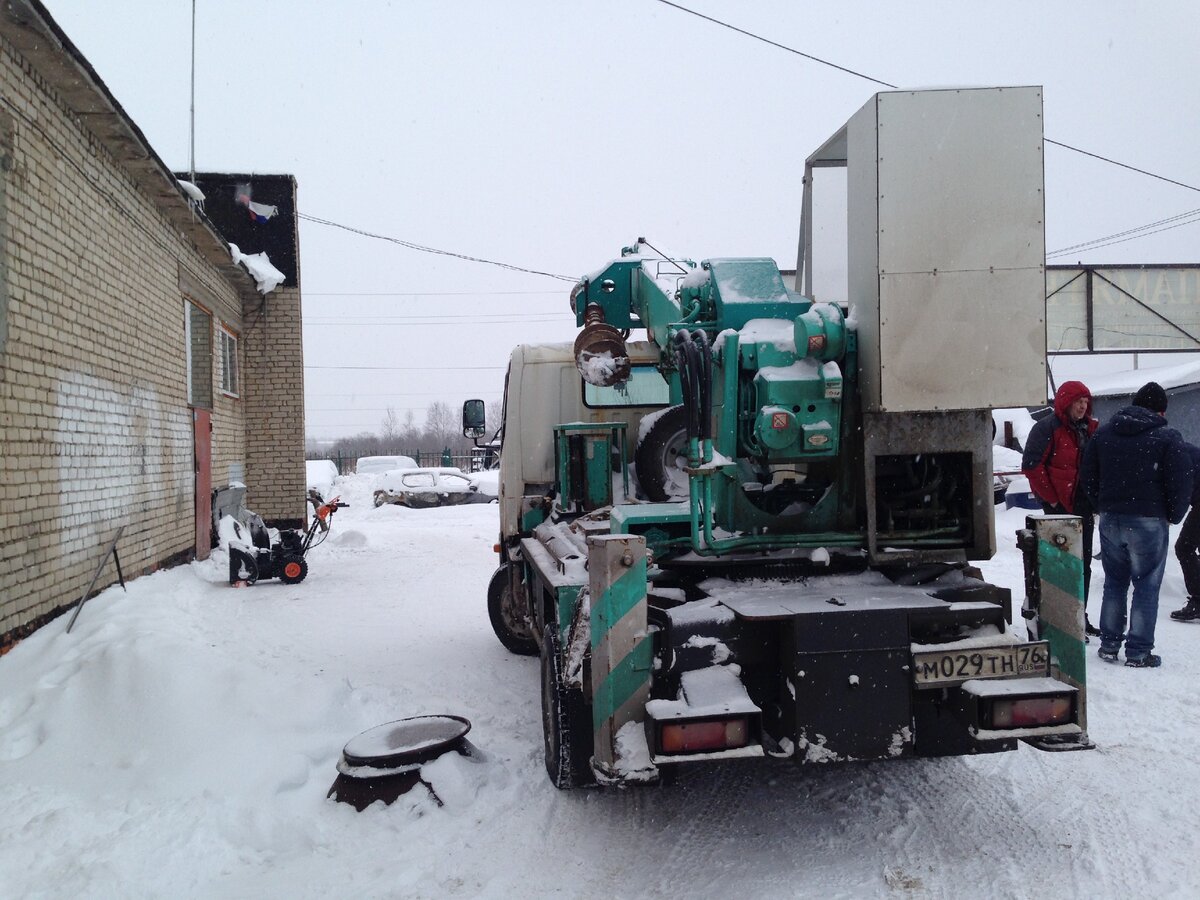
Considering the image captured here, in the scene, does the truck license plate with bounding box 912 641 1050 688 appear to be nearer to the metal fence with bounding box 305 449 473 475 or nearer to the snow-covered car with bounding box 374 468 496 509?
the snow-covered car with bounding box 374 468 496 509

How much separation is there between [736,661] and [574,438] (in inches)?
116

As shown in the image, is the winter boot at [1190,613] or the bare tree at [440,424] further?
the bare tree at [440,424]

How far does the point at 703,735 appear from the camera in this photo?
10.1ft

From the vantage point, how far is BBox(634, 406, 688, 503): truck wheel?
576 cm

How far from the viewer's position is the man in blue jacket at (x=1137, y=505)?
5.70m

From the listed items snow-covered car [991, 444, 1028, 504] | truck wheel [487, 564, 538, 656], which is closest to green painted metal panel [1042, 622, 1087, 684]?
truck wheel [487, 564, 538, 656]

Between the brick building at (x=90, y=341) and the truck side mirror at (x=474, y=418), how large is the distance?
2917 millimetres

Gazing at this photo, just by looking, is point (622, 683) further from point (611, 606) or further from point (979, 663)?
point (979, 663)

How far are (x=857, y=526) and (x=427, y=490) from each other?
68.3 ft

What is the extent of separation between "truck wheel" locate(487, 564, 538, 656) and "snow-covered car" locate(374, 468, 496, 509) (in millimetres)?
16942

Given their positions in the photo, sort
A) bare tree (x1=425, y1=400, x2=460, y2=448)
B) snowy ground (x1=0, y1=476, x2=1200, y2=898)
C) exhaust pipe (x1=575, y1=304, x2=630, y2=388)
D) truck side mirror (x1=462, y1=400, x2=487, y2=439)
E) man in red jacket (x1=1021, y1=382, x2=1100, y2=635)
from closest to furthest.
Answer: snowy ground (x1=0, y1=476, x2=1200, y2=898)
exhaust pipe (x1=575, y1=304, x2=630, y2=388)
man in red jacket (x1=1021, y1=382, x2=1100, y2=635)
truck side mirror (x1=462, y1=400, x2=487, y2=439)
bare tree (x1=425, y1=400, x2=460, y2=448)

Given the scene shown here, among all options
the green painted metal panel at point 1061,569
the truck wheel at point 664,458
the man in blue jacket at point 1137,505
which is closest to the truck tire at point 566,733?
the truck wheel at point 664,458

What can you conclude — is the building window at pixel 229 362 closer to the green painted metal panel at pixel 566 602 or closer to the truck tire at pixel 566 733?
the truck tire at pixel 566 733

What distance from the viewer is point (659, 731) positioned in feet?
10.0
